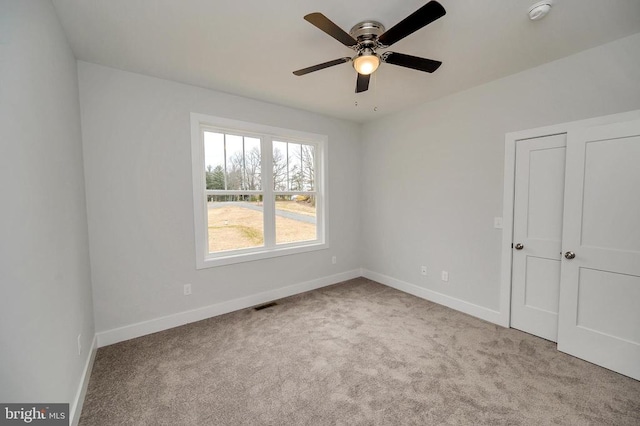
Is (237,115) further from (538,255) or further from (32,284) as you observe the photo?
(538,255)

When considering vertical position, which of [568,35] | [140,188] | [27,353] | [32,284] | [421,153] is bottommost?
[27,353]

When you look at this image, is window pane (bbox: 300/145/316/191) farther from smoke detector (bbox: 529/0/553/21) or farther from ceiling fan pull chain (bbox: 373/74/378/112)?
smoke detector (bbox: 529/0/553/21)

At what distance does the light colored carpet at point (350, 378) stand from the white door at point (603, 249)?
221 mm

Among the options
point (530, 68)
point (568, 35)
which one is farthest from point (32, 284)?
point (530, 68)

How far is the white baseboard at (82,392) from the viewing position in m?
1.59

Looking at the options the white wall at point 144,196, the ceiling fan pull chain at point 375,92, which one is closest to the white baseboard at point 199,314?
the white wall at point 144,196

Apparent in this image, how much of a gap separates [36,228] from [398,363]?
2567 mm

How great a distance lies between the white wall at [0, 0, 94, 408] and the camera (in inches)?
40.2

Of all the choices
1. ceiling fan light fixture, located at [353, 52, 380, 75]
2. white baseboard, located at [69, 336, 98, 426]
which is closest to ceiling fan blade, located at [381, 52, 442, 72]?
ceiling fan light fixture, located at [353, 52, 380, 75]

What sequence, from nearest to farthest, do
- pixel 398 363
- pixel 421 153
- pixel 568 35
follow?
pixel 568 35, pixel 398 363, pixel 421 153

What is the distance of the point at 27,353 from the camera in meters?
1.10

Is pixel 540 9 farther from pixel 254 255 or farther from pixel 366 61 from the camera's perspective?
pixel 254 255

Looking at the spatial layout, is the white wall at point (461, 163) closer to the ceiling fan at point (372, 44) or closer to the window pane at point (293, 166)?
the window pane at point (293, 166)

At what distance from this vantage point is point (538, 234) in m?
2.61
